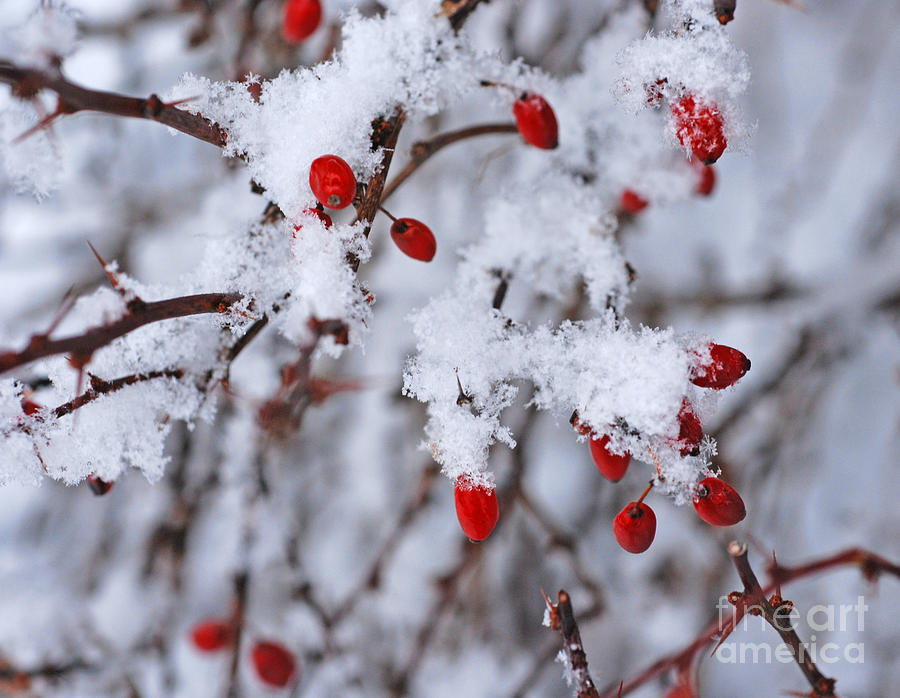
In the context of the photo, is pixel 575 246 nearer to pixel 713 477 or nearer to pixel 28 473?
pixel 713 477

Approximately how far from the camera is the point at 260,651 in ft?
5.08

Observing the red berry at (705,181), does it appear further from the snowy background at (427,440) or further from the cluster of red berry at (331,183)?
the cluster of red berry at (331,183)

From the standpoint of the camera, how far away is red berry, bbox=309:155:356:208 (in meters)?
0.67

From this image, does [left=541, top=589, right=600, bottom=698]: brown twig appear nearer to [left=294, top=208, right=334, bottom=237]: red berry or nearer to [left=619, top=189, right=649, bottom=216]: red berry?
[left=294, top=208, right=334, bottom=237]: red berry

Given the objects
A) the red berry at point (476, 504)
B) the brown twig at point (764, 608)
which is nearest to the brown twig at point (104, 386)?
the red berry at point (476, 504)

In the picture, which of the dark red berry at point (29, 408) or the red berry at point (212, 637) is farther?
the red berry at point (212, 637)

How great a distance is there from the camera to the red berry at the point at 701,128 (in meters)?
0.73

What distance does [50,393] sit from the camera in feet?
2.96

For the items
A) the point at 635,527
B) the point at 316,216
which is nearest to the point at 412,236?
the point at 316,216

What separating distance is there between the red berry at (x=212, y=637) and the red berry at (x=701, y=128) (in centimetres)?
152

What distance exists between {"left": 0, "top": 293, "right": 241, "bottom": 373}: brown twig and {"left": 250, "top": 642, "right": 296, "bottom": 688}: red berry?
1.16 m

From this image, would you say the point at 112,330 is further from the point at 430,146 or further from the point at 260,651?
the point at 260,651

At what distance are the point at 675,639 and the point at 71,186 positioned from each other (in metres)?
2.28

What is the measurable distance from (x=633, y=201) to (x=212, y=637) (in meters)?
1.42
